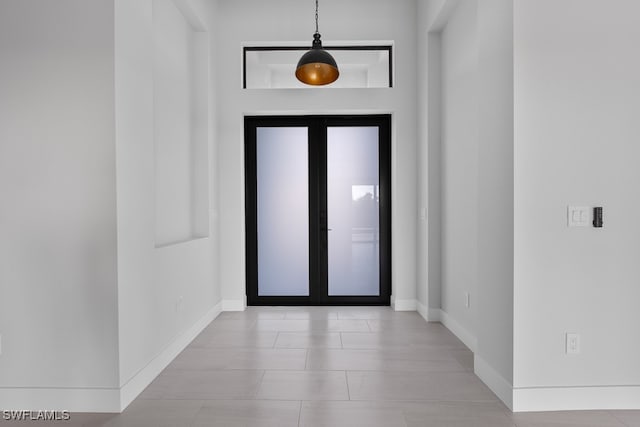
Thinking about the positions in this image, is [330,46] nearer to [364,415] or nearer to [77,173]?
[77,173]

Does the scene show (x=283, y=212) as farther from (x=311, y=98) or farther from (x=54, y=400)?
(x=54, y=400)

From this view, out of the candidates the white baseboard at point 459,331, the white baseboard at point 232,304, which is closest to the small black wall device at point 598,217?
the white baseboard at point 459,331

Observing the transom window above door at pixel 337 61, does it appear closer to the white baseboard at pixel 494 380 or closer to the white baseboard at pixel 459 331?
the white baseboard at pixel 459 331

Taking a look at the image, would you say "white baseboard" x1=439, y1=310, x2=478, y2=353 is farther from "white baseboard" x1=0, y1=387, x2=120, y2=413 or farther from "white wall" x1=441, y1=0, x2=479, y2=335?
"white baseboard" x1=0, y1=387, x2=120, y2=413

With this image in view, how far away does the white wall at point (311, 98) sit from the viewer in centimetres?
490

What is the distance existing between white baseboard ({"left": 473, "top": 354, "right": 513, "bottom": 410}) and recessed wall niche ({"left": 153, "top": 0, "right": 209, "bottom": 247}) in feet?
8.38

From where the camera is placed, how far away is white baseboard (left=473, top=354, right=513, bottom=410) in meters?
2.51

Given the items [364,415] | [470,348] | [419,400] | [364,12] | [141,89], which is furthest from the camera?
[364,12]

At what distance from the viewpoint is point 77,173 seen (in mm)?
2457

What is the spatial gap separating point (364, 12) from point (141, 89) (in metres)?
3.02

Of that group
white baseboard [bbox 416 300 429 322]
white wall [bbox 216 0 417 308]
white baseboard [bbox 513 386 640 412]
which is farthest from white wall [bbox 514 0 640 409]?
white wall [bbox 216 0 417 308]

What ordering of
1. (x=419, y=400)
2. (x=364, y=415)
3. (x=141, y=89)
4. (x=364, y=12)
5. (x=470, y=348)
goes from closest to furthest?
1. (x=364, y=415)
2. (x=419, y=400)
3. (x=141, y=89)
4. (x=470, y=348)
5. (x=364, y=12)

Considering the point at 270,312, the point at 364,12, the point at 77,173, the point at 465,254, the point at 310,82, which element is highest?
the point at 364,12

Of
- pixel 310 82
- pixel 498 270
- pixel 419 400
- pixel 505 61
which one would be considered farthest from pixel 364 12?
pixel 419 400
